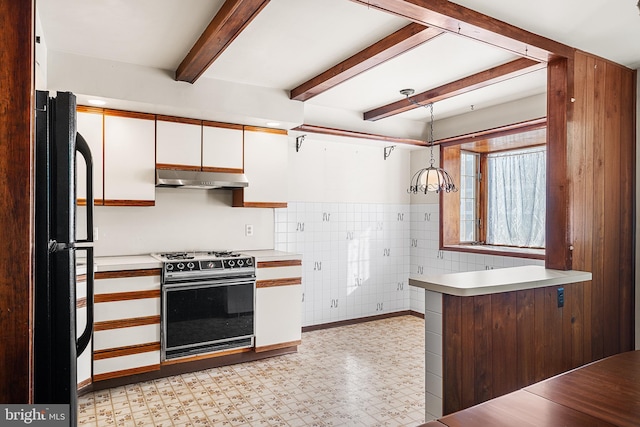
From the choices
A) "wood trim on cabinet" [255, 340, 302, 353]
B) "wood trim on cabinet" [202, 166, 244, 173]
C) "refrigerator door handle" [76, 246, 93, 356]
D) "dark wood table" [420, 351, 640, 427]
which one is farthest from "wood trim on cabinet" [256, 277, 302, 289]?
"dark wood table" [420, 351, 640, 427]

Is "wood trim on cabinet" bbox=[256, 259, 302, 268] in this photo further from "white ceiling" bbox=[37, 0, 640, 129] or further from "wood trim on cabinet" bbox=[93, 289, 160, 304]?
"white ceiling" bbox=[37, 0, 640, 129]

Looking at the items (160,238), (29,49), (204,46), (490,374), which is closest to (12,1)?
(29,49)

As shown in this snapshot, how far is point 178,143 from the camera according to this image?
12.3ft

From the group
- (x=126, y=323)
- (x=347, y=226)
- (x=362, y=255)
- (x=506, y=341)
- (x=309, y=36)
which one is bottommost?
(x=126, y=323)

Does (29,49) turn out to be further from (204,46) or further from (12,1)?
(204,46)

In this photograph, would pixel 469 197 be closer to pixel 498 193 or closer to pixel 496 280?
pixel 498 193

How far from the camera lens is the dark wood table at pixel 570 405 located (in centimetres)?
112

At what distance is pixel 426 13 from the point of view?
7.20ft

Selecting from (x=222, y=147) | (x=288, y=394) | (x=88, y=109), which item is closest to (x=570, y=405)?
(x=288, y=394)

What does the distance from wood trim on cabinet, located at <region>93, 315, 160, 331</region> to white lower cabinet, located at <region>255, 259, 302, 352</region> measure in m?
0.91

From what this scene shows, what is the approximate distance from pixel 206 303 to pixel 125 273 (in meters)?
0.71

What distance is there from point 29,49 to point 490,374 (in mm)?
2600

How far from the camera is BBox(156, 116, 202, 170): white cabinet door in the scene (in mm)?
3672

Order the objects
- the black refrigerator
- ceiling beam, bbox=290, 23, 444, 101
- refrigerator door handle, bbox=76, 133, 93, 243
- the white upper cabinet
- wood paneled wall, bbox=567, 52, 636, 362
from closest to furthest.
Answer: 1. the black refrigerator
2. refrigerator door handle, bbox=76, 133, 93, 243
3. ceiling beam, bbox=290, 23, 444, 101
4. wood paneled wall, bbox=567, 52, 636, 362
5. the white upper cabinet
